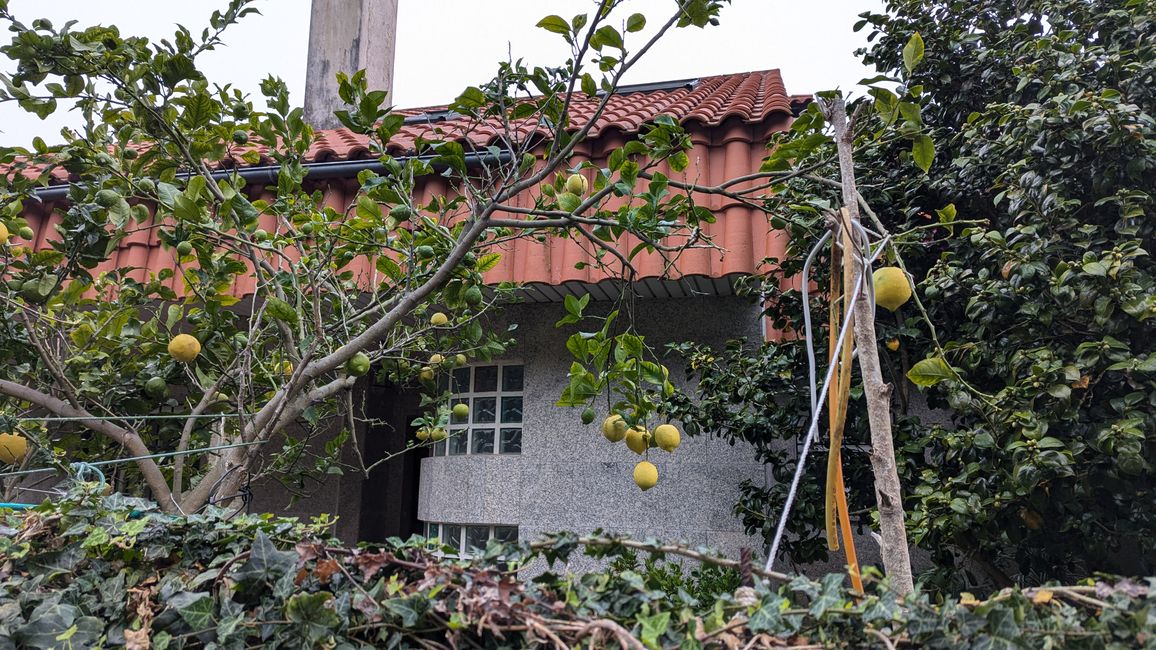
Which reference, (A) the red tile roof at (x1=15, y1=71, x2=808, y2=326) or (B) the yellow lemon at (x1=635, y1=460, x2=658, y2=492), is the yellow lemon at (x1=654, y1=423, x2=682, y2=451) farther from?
(A) the red tile roof at (x1=15, y1=71, x2=808, y2=326)

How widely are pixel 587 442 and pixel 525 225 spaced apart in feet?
6.46

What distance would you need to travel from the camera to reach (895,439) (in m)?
2.85

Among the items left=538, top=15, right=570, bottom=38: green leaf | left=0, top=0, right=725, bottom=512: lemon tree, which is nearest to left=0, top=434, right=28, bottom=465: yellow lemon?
left=0, top=0, right=725, bottom=512: lemon tree

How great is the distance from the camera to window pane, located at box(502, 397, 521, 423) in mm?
4020

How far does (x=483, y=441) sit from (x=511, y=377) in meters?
0.40

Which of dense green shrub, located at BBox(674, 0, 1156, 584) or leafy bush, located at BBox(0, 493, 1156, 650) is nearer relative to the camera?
leafy bush, located at BBox(0, 493, 1156, 650)

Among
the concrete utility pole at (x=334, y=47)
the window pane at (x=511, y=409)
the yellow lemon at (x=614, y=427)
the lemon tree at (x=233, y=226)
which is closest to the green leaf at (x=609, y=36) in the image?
the lemon tree at (x=233, y=226)

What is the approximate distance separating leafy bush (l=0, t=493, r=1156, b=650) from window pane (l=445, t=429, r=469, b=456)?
2.69m

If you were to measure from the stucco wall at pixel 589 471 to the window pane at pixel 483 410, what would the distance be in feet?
0.79

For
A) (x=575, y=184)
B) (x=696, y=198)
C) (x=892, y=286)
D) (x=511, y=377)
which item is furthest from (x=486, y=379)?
(x=892, y=286)

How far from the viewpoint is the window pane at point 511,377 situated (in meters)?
4.09

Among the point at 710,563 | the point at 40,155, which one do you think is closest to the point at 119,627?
the point at 710,563

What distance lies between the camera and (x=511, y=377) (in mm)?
4113

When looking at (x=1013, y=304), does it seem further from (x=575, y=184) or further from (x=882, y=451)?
(x=882, y=451)
